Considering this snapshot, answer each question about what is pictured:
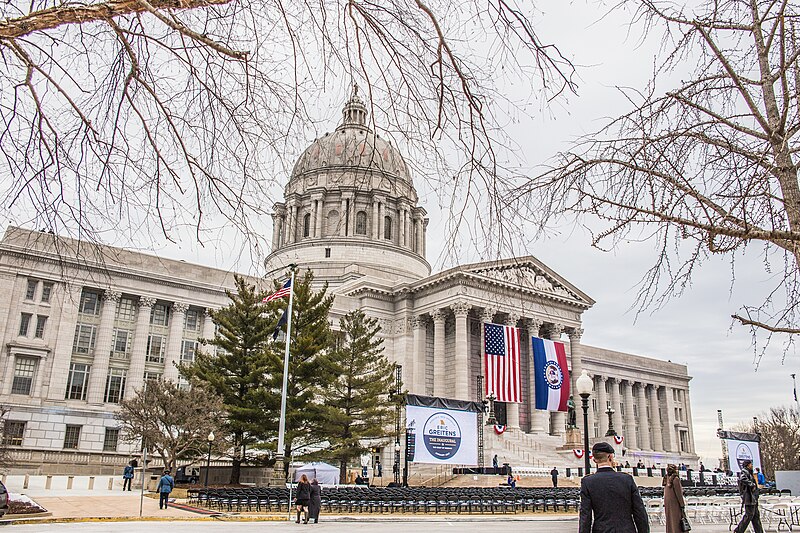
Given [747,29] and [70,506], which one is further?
[70,506]

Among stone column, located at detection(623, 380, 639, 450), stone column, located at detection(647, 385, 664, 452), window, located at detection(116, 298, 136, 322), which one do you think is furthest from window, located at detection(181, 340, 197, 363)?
stone column, located at detection(647, 385, 664, 452)

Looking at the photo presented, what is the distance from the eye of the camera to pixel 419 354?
202ft

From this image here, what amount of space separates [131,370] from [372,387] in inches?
863

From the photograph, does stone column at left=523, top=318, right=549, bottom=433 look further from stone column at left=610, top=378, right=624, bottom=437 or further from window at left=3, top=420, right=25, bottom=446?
window at left=3, top=420, right=25, bottom=446

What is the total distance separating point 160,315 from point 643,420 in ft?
201

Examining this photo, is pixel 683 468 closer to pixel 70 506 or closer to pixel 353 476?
pixel 353 476

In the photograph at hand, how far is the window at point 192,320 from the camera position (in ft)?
182

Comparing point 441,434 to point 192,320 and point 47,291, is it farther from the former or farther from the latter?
point 47,291

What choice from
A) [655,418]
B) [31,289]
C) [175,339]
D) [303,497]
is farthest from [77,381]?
[655,418]

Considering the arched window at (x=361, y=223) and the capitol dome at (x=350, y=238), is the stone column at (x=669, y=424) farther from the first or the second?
the arched window at (x=361, y=223)

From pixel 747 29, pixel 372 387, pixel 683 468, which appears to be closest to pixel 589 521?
pixel 747 29

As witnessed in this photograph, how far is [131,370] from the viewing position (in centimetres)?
5144

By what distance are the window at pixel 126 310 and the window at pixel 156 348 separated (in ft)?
6.91

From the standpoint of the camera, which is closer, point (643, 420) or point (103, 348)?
point (103, 348)
